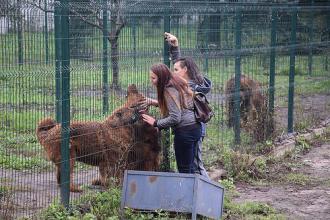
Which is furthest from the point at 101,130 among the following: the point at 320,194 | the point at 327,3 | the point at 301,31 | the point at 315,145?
the point at 327,3

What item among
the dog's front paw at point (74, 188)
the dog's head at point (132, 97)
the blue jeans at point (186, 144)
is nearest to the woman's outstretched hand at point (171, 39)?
the dog's head at point (132, 97)

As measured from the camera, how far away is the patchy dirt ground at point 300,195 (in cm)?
788

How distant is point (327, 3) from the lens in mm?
16344

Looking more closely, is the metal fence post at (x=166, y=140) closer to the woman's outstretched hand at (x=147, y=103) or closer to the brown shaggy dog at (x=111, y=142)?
the brown shaggy dog at (x=111, y=142)

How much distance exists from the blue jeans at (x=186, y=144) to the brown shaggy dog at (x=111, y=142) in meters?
0.61

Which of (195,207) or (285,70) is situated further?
(285,70)

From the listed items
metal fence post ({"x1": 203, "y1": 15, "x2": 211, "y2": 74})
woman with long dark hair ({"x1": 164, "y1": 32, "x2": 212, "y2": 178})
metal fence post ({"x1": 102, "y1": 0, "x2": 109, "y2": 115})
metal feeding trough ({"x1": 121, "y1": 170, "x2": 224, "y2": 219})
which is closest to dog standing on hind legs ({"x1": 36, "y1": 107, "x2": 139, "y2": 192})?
metal fence post ({"x1": 102, "y1": 0, "x2": 109, "y2": 115})

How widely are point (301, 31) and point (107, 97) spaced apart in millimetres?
6874

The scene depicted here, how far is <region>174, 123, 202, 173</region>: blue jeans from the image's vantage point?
7.32 metres

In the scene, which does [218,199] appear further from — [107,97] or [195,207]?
[107,97]

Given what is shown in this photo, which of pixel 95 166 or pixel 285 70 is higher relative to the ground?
pixel 285 70

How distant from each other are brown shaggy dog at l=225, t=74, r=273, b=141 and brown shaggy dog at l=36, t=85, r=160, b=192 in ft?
10.3

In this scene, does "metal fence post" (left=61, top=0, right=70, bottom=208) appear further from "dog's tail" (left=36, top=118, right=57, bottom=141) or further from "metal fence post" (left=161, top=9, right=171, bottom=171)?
"metal fence post" (left=161, top=9, right=171, bottom=171)

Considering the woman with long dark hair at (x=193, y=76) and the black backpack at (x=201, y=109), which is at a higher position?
the woman with long dark hair at (x=193, y=76)
